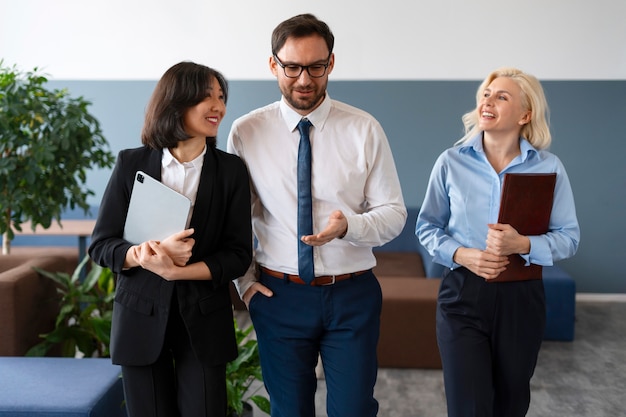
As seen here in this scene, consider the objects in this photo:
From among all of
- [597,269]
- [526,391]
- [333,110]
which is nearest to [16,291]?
[333,110]

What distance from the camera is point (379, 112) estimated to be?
5730 millimetres

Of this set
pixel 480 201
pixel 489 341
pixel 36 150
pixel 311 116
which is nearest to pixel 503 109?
pixel 480 201

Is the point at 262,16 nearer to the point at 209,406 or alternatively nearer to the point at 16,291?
the point at 16,291

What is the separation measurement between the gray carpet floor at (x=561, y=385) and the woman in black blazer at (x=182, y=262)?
1.51m

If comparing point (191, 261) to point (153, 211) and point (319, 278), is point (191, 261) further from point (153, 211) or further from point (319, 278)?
point (319, 278)

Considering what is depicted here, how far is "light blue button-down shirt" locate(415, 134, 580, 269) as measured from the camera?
2.17 metres

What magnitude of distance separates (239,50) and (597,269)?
372 centimetres

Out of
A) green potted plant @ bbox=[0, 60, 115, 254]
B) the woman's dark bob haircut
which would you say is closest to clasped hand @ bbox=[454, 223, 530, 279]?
the woman's dark bob haircut

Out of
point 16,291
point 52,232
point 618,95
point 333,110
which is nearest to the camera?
point 333,110

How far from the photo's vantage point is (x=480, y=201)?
2.21 m

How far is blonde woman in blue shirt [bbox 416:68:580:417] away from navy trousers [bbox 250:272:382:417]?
11.7 inches

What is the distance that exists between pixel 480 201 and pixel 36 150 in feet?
7.66

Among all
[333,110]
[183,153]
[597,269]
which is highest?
[333,110]

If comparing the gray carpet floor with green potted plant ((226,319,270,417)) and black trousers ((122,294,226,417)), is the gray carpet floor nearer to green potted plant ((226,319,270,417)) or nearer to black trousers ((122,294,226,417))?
green potted plant ((226,319,270,417))
